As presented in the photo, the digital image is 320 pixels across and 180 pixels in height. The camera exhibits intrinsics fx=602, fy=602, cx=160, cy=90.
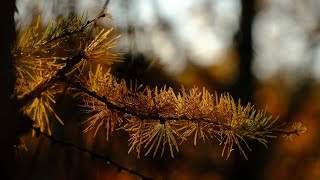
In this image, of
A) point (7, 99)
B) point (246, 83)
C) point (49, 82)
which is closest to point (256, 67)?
point (246, 83)

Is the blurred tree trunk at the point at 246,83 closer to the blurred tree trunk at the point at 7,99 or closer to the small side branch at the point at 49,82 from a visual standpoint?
the small side branch at the point at 49,82

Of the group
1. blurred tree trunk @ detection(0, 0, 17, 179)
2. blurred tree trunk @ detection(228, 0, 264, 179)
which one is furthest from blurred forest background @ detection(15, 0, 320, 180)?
blurred tree trunk @ detection(0, 0, 17, 179)

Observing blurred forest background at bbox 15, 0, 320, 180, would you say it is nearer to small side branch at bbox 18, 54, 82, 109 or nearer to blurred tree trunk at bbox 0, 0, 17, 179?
small side branch at bbox 18, 54, 82, 109

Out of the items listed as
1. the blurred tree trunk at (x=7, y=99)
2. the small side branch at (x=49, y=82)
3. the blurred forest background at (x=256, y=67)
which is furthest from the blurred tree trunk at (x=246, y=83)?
the blurred tree trunk at (x=7, y=99)

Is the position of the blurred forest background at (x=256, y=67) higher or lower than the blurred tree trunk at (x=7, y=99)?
higher

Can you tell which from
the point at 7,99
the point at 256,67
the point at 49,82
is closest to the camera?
the point at 7,99

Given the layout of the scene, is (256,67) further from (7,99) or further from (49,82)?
(7,99)

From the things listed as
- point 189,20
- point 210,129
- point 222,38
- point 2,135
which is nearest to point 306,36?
point 222,38

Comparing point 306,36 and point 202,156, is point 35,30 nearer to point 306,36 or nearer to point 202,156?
point 202,156

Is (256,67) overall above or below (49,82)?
above
